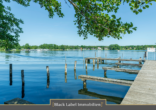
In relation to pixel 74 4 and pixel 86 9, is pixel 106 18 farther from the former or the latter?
pixel 74 4

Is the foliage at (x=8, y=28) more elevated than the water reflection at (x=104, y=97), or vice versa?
the foliage at (x=8, y=28)

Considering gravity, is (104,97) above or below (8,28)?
below

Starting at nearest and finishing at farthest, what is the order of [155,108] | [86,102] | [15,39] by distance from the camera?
1. [86,102]
2. [155,108]
3. [15,39]

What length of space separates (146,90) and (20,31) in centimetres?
1032

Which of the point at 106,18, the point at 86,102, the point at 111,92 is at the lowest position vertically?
the point at 111,92

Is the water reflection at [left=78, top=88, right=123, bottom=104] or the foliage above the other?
the foliage

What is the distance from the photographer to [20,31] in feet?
34.3

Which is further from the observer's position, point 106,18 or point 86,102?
point 106,18

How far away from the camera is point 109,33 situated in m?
5.04

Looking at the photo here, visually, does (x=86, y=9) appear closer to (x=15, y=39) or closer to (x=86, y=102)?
(x=86, y=102)

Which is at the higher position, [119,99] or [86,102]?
[86,102]

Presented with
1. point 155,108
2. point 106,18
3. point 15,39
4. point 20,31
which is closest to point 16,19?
point 20,31

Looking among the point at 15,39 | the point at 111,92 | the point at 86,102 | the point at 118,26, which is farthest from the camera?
the point at 111,92

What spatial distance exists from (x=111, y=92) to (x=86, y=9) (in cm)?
961
